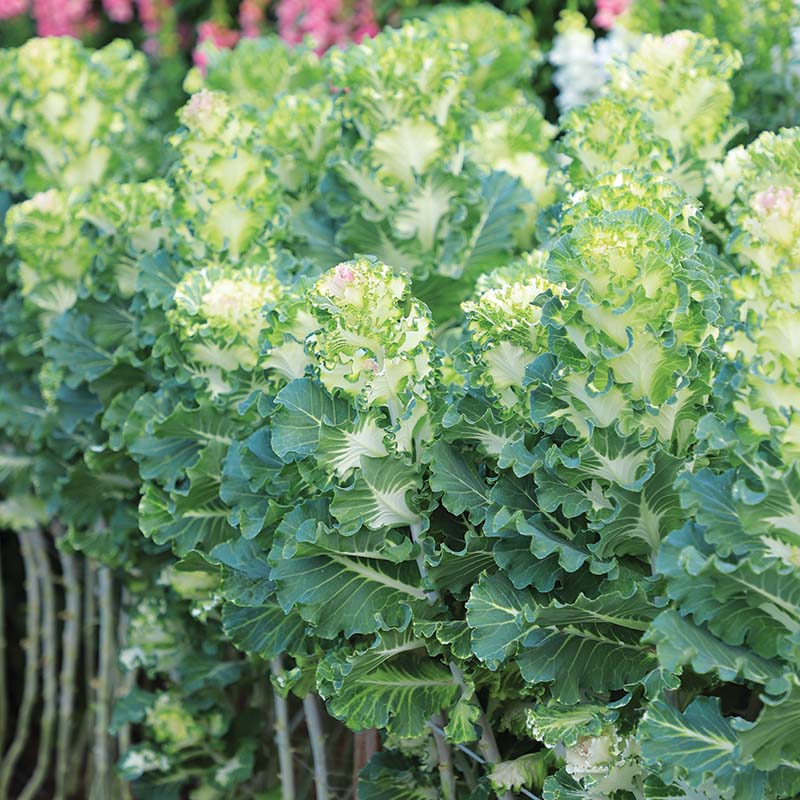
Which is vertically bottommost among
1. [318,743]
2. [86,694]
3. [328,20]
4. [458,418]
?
[86,694]

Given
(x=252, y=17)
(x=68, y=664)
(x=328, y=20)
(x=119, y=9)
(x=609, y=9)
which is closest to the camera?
(x=68, y=664)

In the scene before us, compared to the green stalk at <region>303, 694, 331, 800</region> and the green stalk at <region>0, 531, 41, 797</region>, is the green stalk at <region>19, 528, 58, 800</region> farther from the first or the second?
the green stalk at <region>303, 694, 331, 800</region>

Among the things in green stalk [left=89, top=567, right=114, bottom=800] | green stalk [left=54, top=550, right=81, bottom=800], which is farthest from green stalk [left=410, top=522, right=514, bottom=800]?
green stalk [left=54, top=550, right=81, bottom=800]

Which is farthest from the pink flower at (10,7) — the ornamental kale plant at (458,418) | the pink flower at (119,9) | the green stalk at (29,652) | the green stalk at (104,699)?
the green stalk at (104,699)

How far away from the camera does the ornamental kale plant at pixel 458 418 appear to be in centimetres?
151

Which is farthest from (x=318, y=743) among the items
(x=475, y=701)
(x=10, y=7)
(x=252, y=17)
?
(x=10, y=7)

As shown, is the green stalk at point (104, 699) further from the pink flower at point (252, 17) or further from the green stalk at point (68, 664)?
the pink flower at point (252, 17)

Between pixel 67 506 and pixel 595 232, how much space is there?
1854mm

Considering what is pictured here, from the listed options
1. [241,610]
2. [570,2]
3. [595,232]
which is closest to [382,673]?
[241,610]

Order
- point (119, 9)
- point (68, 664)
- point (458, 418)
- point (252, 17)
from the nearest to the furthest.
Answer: point (458, 418), point (68, 664), point (252, 17), point (119, 9)

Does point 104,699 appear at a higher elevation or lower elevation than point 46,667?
higher

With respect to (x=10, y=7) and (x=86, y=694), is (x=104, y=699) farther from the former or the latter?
(x=10, y=7)

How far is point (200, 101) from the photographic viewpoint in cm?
265

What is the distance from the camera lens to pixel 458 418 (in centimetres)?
184
